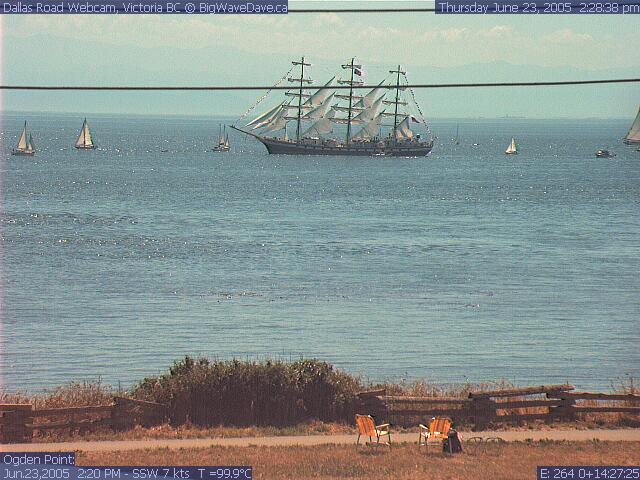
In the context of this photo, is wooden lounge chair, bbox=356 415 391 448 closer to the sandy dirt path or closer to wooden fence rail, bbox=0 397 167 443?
the sandy dirt path

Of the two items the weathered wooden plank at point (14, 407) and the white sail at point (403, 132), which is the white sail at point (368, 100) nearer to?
the white sail at point (403, 132)

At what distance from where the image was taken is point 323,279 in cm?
5778

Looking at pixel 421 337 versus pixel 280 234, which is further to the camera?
pixel 280 234

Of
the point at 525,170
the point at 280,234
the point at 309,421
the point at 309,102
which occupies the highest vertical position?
the point at 309,102

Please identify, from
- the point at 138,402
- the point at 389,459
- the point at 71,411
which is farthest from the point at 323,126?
the point at 389,459

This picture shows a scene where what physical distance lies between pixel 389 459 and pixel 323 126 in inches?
6304

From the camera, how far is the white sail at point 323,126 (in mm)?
173875

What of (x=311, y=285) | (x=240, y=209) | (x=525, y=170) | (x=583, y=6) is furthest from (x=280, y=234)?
(x=525, y=170)

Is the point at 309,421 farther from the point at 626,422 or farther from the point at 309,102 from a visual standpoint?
the point at 309,102

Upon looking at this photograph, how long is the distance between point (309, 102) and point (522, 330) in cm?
13494

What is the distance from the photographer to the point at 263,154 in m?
195

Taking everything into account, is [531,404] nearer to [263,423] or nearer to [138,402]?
[263,423]

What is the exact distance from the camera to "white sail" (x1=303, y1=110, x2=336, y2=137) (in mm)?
173875

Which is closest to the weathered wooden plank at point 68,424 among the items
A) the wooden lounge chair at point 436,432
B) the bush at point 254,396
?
the bush at point 254,396
